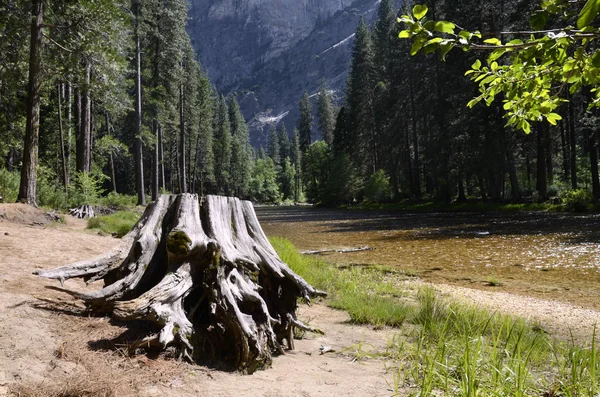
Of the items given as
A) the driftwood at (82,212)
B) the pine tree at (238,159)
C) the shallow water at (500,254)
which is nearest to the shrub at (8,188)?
the driftwood at (82,212)

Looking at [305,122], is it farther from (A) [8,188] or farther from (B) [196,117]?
(A) [8,188]

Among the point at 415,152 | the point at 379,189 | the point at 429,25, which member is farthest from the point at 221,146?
the point at 429,25

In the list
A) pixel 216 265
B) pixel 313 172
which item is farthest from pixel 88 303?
pixel 313 172

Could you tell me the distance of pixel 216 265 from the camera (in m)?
3.67

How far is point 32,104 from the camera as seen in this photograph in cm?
1114

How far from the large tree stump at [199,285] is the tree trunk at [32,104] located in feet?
29.7

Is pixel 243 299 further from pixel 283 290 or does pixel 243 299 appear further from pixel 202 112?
pixel 202 112

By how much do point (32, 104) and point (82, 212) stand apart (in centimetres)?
468

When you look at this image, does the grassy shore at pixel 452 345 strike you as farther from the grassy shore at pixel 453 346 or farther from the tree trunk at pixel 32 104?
the tree trunk at pixel 32 104

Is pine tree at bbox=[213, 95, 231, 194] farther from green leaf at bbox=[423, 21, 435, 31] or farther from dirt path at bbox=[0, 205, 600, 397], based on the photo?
green leaf at bbox=[423, 21, 435, 31]

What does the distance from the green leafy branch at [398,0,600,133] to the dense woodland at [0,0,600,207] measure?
1771 millimetres

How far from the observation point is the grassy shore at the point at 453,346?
2.30 m

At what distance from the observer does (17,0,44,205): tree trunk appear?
10.9 m

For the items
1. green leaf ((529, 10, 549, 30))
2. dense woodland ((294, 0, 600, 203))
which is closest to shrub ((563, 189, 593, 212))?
dense woodland ((294, 0, 600, 203))
